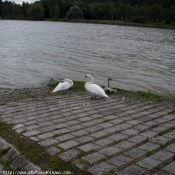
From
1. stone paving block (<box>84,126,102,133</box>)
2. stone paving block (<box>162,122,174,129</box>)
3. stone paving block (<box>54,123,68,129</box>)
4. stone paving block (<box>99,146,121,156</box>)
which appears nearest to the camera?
stone paving block (<box>99,146,121,156</box>)

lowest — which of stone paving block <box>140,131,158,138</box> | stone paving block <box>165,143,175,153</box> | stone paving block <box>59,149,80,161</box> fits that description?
stone paving block <box>140,131,158,138</box>

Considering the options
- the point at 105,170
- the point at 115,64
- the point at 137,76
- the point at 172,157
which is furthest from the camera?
the point at 115,64

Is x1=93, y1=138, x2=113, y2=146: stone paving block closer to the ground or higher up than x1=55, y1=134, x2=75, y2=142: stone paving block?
closer to the ground

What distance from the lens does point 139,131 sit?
18.4 ft

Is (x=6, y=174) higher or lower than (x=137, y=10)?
lower

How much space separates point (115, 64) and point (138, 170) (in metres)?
16.8

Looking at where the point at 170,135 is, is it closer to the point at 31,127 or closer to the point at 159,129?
the point at 159,129

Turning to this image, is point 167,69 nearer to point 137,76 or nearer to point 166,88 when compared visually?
point 137,76

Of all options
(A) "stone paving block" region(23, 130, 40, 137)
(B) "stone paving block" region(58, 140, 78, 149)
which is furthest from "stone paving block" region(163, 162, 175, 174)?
(A) "stone paving block" region(23, 130, 40, 137)

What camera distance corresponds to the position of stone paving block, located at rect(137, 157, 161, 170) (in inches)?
161

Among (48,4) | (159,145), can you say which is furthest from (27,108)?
(48,4)

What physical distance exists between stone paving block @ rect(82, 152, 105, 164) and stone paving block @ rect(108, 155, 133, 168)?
0.18 m

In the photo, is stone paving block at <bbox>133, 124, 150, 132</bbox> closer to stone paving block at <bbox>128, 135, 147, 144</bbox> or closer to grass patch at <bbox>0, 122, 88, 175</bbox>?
stone paving block at <bbox>128, 135, 147, 144</bbox>

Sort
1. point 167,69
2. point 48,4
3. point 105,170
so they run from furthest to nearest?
point 48,4
point 167,69
point 105,170
